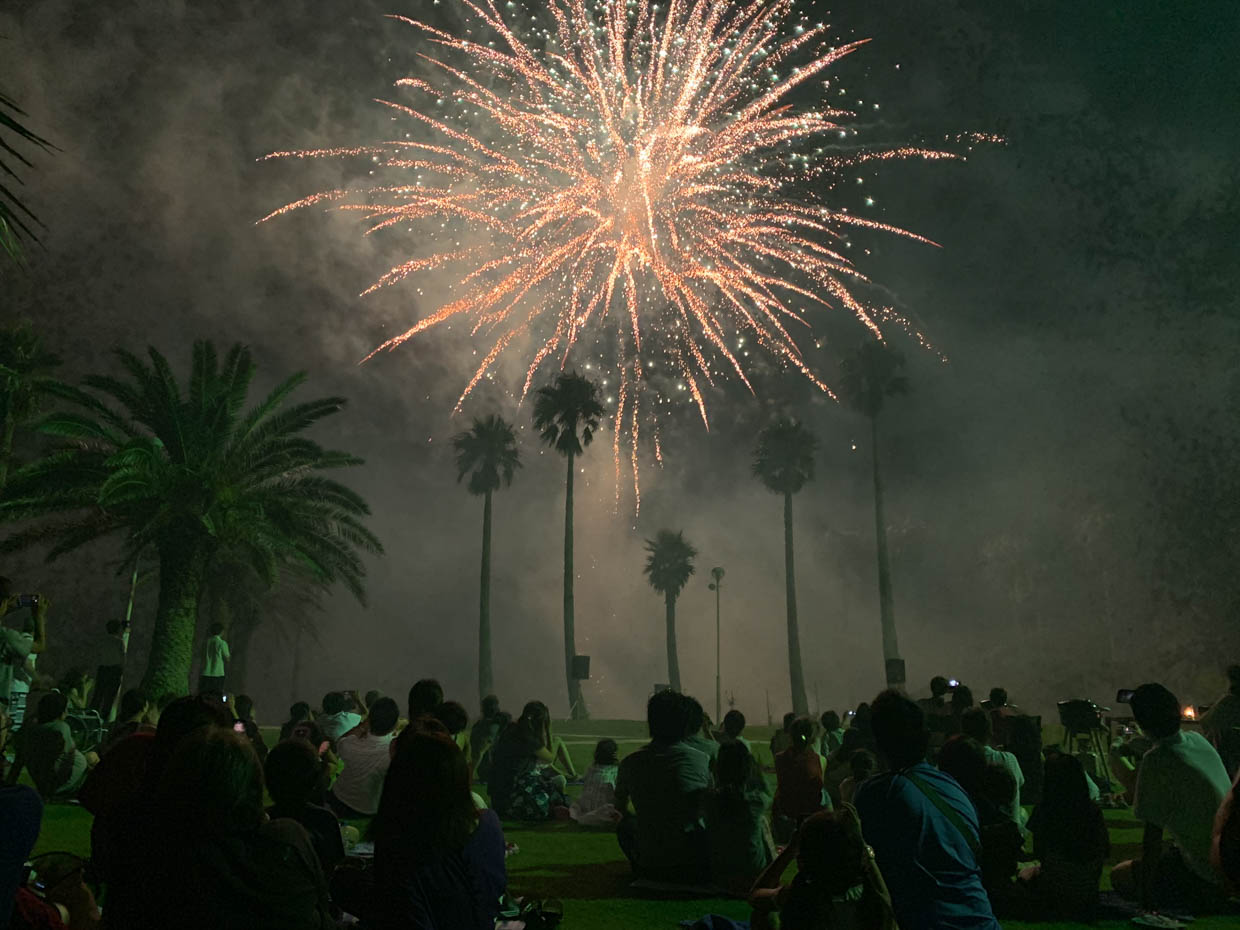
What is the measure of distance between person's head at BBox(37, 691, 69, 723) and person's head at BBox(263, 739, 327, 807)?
292 inches

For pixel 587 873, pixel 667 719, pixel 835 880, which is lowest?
pixel 587 873

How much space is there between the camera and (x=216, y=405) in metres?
23.6

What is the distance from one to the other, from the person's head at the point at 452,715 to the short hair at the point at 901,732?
188 inches

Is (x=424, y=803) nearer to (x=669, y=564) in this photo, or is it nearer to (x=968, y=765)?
(x=968, y=765)

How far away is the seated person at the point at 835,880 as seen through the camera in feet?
13.2

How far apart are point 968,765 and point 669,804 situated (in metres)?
2.41

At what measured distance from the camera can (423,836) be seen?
423cm

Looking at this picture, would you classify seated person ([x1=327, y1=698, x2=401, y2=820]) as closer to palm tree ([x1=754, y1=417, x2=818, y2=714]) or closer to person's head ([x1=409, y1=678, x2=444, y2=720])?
person's head ([x1=409, y1=678, x2=444, y2=720])

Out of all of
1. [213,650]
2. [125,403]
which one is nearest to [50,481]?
[125,403]

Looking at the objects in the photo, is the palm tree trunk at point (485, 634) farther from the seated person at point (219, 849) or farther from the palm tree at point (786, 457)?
the seated person at point (219, 849)

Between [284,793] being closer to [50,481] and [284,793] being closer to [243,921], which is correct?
[243,921]

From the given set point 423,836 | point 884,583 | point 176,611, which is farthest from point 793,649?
point 423,836

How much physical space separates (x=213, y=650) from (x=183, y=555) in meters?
5.16

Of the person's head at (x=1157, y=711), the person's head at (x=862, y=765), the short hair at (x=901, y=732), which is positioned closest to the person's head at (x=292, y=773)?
the short hair at (x=901, y=732)
